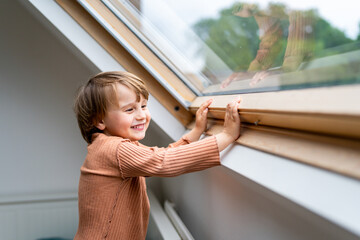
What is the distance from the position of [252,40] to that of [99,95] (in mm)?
498

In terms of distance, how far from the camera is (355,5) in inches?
15.8

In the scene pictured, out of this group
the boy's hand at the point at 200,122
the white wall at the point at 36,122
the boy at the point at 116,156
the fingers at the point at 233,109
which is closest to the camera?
the fingers at the point at 233,109

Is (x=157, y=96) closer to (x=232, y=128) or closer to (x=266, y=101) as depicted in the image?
(x=232, y=128)

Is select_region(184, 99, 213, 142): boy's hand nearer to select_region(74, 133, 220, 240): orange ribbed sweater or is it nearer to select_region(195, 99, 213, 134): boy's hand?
select_region(195, 99, 213, 134): boy's hand

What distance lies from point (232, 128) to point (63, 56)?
1592 millimetres

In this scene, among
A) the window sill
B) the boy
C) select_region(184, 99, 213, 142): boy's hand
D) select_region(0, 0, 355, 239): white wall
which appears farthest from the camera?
select_region(0, 0, 355, 239): white wall

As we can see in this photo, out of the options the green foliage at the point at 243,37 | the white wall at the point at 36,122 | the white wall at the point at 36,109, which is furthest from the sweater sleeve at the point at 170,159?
the white wall at the point at 36,109

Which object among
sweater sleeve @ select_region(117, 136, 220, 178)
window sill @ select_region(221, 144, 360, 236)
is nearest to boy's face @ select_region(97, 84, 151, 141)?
sweater sleeve @ select_region(117, 136, 220, 178)

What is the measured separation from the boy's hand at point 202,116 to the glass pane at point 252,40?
6 cm

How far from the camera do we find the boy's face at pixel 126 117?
37.5 inches

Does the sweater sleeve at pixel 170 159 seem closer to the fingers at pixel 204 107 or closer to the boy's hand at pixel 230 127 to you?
the boy's hand at pixel 230 127

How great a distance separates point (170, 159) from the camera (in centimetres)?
83

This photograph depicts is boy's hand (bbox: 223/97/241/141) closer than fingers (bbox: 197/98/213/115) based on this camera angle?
Yes

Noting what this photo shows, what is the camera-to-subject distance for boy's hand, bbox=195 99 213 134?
963 millimetres
